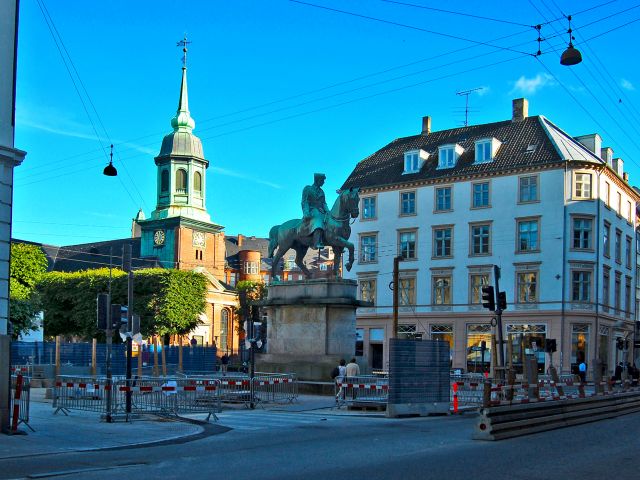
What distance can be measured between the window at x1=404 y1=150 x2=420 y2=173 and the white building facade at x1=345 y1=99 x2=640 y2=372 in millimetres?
106

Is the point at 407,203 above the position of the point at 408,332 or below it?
A: above

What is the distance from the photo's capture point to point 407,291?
2409 inches

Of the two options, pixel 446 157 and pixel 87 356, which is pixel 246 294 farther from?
pixel 87 356


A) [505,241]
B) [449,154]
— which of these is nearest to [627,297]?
[505,241]

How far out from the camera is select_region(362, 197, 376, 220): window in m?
64.1

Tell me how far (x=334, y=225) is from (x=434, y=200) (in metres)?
31.4

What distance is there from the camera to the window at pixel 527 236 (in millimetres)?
56281

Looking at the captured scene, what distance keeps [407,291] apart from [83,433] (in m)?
45.7

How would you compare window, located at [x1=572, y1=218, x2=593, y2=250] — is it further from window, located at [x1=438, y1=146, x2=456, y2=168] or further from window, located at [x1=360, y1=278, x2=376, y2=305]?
window, located at [x1=360, y1=278, x2=376, y2=305]

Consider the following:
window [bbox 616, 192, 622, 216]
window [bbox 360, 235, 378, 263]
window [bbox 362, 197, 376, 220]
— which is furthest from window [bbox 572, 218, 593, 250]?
window [bbox 362, 197, 376, 220]

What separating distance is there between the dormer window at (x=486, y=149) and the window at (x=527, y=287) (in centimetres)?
882

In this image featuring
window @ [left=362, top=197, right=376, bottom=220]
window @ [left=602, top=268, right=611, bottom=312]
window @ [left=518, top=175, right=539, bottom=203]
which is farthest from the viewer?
window @ [left=362, top=197, right=376, bottom=220]

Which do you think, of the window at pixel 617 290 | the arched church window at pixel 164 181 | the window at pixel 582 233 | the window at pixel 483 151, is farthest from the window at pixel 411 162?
the arched church window at pixel 164 181

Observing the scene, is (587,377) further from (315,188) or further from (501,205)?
(315,188)
